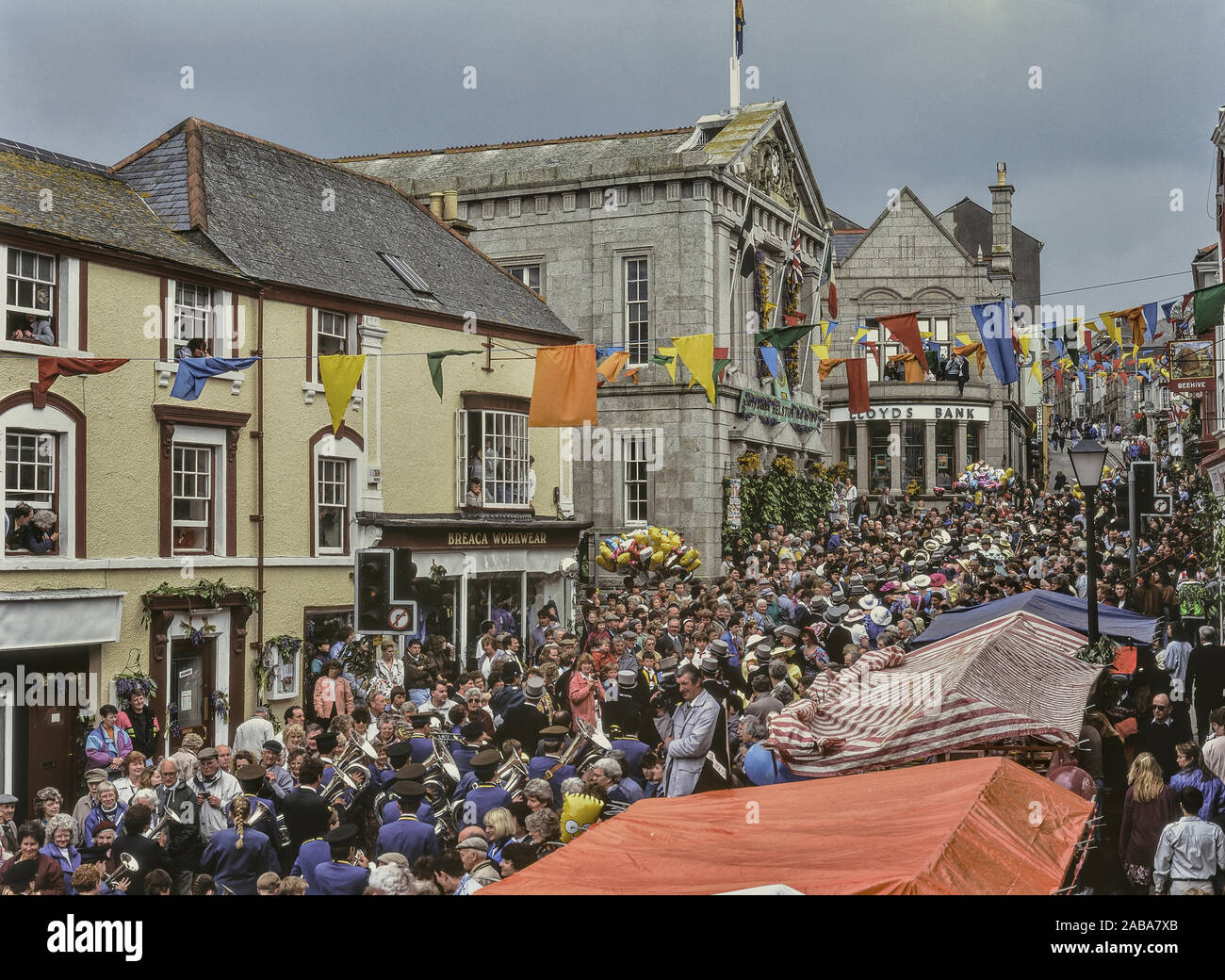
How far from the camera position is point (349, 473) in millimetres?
22219

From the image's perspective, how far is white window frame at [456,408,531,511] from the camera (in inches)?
970

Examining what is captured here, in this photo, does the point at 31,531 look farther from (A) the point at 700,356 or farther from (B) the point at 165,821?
(A) the point at 700,356

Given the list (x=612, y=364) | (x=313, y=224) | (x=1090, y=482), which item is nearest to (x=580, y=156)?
(x=313, y=224)

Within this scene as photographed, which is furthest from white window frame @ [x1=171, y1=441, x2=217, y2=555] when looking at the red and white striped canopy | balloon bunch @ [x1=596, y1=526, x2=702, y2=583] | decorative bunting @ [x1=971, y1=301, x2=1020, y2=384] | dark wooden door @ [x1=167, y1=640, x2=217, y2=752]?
decorative bunting @ [x1=971, y1=301, x2=1020, y2=384]

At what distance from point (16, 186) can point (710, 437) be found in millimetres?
16692

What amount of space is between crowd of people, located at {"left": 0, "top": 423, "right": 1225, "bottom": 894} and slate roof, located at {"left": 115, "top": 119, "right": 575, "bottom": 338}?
6.33 m

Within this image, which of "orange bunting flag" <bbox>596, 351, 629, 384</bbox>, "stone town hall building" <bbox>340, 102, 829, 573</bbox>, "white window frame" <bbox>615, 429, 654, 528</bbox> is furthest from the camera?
"white window frame" <bbox>615, 429, 654, 528</bbox>

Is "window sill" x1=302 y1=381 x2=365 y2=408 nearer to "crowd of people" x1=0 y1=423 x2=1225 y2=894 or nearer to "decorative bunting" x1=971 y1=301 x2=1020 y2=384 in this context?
"crowd of people" x1=0 y1=423 x2=1225 y2=894

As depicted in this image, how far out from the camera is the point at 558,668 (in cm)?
1698

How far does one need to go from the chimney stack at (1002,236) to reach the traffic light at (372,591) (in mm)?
28307

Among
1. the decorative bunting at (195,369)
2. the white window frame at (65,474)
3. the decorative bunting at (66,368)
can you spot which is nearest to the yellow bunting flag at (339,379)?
the decorative bunting at (195,369)

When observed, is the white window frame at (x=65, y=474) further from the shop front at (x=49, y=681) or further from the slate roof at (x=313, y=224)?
the slate roof at (x=313, y=224)
